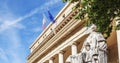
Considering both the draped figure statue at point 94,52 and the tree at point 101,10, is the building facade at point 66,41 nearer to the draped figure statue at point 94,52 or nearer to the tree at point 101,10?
the draped figure statue at point 94,52

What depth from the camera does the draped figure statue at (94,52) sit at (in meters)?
25.4

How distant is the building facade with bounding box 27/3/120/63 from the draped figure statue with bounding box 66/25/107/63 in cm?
100

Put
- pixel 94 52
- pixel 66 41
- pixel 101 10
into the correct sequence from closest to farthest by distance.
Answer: pixel 101 10
pixel 94 52
pixel 66 41

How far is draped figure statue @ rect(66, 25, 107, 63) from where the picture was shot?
1000 inches

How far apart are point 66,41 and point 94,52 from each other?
8.05 m

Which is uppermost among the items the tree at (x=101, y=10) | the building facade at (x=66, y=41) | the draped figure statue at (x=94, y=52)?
the building facade at (x=66, y=41)

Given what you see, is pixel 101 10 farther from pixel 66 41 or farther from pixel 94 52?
pixel 66 41

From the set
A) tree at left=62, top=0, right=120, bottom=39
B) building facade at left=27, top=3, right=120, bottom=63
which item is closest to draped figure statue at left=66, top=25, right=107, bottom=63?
building facade at left=27, top=3, right=120, bottom=63

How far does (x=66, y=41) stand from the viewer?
33344mm

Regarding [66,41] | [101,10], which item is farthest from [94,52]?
[101,10]

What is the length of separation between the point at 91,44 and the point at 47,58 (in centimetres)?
1319

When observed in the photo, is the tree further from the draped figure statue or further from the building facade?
the building facade

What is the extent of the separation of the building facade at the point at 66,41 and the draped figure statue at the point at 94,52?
1.00 m

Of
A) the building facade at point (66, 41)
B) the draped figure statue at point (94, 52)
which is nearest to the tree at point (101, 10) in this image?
the draped figure statue at point (94, 52)
